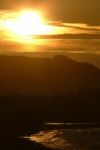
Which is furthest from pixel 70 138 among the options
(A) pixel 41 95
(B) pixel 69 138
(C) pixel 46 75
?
(C) pixel 46 75

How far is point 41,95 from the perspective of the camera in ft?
316

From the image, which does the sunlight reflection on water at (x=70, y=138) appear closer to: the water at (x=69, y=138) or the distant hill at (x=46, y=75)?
the water at (x=69, y=138)

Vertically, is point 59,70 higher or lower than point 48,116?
higher

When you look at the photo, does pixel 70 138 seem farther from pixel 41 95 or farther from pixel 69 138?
pixel 41 95

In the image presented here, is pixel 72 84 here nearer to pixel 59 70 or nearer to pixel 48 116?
pixel 59 70

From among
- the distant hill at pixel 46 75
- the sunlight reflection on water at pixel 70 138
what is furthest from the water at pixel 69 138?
the distant hill at pixel 46 75

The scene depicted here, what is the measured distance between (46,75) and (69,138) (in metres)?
63.7

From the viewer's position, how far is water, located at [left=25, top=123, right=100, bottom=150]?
48.1 m

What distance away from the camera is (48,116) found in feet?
244

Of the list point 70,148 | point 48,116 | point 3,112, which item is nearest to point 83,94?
point 48,116

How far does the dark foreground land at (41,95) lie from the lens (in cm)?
6023

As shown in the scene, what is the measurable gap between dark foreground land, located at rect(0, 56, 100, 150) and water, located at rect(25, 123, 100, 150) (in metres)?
1.92

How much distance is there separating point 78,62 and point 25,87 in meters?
20.1

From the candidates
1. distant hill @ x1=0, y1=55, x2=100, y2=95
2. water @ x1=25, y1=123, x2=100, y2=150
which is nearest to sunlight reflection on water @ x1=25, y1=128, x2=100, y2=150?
water @ x1=25, y1=123, x2=100, y2=150
